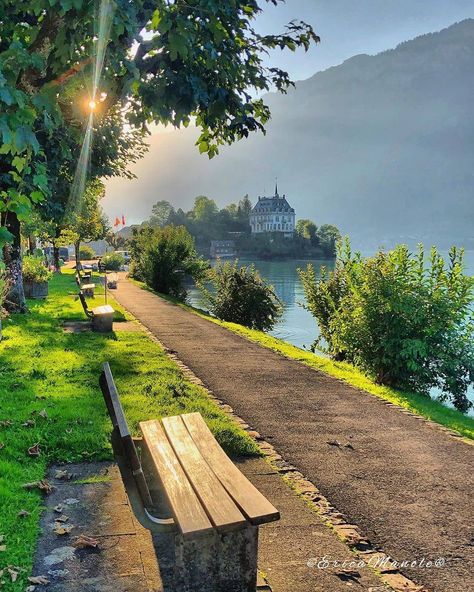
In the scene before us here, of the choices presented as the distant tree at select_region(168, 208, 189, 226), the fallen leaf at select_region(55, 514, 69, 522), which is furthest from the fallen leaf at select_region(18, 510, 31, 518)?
the distant tree at select_region(168, 208, 189, 226)

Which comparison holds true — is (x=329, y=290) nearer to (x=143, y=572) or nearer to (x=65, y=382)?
(x=65, y=382)

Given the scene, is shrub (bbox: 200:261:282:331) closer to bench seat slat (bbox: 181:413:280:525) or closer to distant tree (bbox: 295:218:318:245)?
bench seat slat (bbox: 181:413:280:525)

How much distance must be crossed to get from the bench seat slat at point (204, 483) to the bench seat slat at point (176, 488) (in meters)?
0.03

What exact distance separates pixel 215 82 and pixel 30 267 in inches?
679

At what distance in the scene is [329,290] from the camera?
53.9 feet

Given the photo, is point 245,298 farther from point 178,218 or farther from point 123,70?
point 178,218

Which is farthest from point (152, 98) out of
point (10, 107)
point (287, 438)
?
point (287, 438)

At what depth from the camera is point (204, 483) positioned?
3.22 m

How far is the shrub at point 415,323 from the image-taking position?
32.3ft

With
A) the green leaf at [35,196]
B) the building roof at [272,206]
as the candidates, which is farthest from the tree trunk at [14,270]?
the building roof at [272,206]

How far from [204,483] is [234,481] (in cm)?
18

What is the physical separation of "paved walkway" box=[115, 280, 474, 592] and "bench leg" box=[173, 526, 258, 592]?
4.31 ft

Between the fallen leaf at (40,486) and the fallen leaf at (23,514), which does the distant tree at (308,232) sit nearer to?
the fallen leaf at (40,486)

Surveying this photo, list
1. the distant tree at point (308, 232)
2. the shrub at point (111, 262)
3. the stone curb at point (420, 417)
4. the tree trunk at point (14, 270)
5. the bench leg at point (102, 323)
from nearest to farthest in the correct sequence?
the stone curb at point (420, 417), the bench leg at point (102, 323), the tree trunk at point (14, 270), the shrub at point (111, 262), the distant tree at point (308, 232)
